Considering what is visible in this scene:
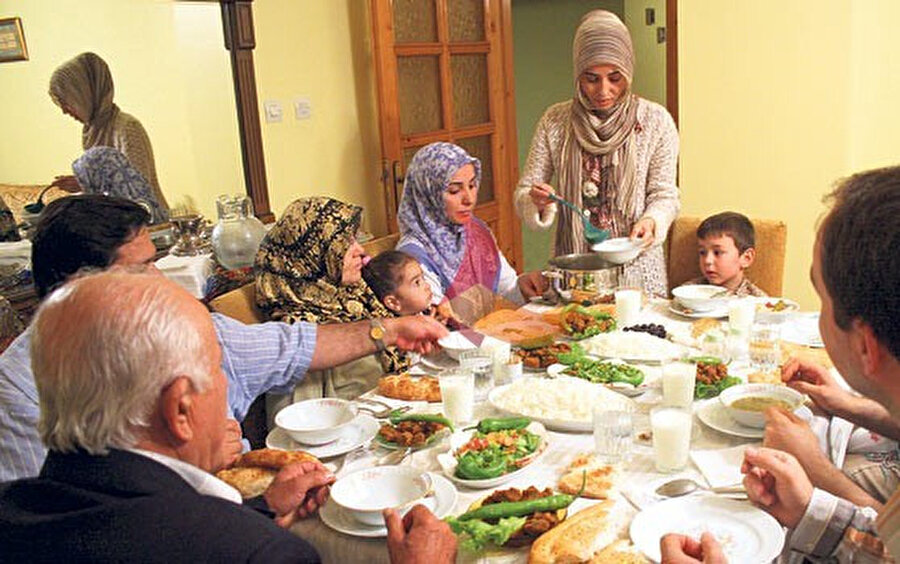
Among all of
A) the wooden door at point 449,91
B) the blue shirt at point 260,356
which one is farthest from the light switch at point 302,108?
the blue shirt at point 260,356

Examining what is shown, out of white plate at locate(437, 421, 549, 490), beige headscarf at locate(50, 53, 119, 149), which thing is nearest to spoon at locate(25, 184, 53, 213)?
beige headscarf at locate(50, 53, 119, 149)

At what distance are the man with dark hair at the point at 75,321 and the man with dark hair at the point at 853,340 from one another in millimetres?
934

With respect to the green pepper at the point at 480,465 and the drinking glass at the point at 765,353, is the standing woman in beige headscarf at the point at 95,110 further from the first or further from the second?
the drinking glass at the point at 765,353

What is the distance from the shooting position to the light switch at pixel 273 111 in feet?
12.5

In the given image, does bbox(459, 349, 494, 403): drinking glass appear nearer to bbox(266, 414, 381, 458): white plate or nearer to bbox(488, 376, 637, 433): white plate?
bbox(488, 376, 637, 433): white plate

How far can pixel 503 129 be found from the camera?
15.6 feet

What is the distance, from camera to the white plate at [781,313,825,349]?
205 cm

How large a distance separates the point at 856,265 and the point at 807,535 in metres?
0.54

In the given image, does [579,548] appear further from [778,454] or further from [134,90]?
[134,90]

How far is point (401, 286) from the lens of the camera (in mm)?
2504

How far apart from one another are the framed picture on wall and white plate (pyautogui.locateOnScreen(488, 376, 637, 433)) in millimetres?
2316

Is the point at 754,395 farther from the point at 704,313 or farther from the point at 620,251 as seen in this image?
the point at 620,251

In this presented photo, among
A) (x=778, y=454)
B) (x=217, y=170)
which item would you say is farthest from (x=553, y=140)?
(x=778, y=454)

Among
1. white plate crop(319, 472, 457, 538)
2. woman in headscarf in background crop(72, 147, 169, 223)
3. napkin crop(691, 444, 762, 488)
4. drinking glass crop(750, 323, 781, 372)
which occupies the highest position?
woman in headscarf in background crop(72, 147, 169, 223)
